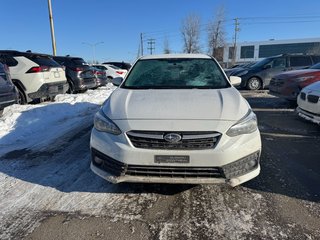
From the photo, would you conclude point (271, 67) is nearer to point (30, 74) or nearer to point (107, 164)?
point (30, 74)

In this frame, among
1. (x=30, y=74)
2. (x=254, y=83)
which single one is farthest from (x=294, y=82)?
(x=30, y=74)

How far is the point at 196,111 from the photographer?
327 centimetres

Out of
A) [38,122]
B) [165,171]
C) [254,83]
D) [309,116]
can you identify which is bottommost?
[254,83]

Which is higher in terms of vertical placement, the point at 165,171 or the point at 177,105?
the point at 177,105

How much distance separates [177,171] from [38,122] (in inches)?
193

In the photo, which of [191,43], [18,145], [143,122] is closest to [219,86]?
[143,122]

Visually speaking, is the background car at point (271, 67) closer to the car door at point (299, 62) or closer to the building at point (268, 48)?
the car door at point (299, 62)

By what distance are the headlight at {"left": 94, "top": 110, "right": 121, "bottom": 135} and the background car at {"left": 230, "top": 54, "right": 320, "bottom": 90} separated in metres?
11.7

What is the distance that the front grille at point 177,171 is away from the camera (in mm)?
3008

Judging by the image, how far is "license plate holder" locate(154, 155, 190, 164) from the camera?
2967 millimetres

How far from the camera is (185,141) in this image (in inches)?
119

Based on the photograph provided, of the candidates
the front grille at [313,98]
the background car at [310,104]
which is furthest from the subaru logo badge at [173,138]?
the front grille at [313,98]

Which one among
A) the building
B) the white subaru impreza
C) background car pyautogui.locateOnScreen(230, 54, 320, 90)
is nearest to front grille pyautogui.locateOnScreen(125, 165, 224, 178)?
the white subaru impreza

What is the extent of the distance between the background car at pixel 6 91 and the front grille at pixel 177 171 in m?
4.73
